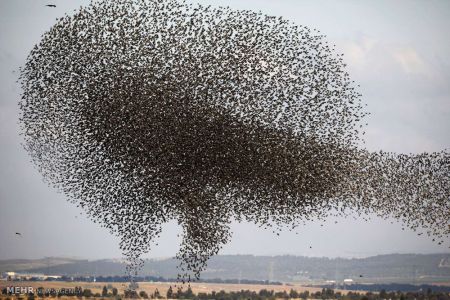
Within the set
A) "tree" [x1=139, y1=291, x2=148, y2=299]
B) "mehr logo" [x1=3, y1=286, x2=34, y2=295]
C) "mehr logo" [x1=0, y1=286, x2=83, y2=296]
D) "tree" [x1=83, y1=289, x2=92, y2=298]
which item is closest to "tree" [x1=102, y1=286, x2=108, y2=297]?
"tree" [x1=83, y1=289, x2=92, y2=298]

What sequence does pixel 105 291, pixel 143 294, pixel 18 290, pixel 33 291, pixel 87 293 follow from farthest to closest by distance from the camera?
1. pixel 105 291
2. pixel 143 294
3. pixel 87 293
4. pixel 33 291
5. pixel 18 290

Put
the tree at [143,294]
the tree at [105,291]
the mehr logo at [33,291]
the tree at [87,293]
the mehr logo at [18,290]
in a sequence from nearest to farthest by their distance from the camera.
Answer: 1. the mehr logo at [33,291]
2. the mehr logo at [18,290]
3. the tree at [87,293]
4. the tree at [143,294]
5. the tree at [105,291]

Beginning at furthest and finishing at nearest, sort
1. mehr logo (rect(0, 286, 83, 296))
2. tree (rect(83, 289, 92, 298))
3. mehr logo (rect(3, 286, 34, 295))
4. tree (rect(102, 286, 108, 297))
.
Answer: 1. tree (rect(102, 286, 108, 297))
2. tree (rect(83, 289, 92, 298))
3. mehr logo (rect(3, 286, 34, 295))
4. mehr logo (rect(0, 286, 83, 296))

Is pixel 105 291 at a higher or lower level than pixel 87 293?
higher

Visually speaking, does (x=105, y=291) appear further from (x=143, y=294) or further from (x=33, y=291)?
(x=33, y=291)

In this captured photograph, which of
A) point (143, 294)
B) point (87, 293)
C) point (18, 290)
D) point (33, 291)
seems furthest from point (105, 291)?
point (18, 290)

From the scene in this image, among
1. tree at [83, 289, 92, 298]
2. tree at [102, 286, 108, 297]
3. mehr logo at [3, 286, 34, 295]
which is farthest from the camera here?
tree at [102, 286, 108, 297]

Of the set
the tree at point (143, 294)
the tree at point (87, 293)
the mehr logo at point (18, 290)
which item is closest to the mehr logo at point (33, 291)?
the mehr logo at point (18, 290)

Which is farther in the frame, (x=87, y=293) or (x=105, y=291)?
(x=105, y=291)

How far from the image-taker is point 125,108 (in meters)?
39.5

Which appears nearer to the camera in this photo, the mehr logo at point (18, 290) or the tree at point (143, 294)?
the mehr logo at point (18, 290)

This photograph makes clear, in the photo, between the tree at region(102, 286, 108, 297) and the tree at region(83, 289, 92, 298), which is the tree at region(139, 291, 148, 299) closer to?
the tree at region(102, 286, 108, 297)

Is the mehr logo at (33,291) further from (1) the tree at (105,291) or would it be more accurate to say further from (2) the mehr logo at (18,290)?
(1) the tree at (105,291)

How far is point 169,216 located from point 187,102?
6602 millimetres
